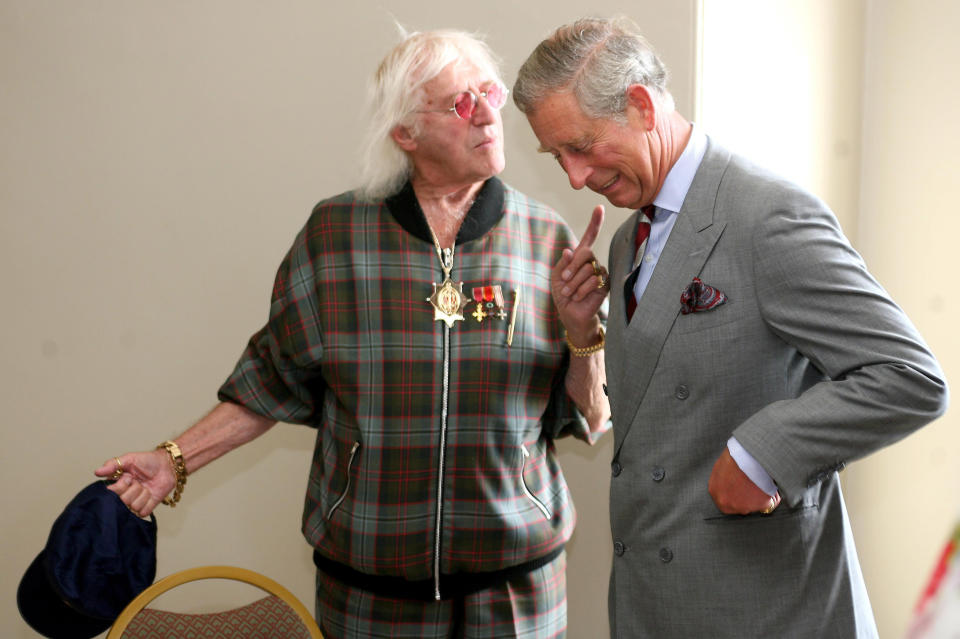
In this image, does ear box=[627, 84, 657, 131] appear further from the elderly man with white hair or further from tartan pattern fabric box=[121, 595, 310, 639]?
tartan pattern fabric box=[121, 595, 310, 639]

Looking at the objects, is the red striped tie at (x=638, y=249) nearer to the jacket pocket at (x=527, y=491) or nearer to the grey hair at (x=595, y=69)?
the grey hair at (x=595, y=69)

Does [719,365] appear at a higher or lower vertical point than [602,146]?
lower

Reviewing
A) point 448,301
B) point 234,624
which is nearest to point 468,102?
point 448,301

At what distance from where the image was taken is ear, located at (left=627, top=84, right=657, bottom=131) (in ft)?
5.00

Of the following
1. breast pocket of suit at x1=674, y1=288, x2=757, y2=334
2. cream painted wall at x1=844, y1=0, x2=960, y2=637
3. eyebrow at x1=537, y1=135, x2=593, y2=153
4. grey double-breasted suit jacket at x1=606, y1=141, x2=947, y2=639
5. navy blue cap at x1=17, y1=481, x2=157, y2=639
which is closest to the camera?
grey double-breasted suit jacket at x1=606, y1=141, x2=947, y2=639

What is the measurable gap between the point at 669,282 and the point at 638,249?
0.18m

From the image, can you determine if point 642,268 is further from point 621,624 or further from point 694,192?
point 621,624

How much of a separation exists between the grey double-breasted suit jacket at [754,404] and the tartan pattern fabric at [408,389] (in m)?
0.50

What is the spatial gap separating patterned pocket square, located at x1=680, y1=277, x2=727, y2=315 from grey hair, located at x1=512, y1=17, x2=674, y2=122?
0.96ft

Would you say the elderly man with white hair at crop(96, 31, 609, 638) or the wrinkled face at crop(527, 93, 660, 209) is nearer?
the wrinkled face at crop(527, 93, 660, 209)

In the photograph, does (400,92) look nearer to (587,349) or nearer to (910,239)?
(587,349)

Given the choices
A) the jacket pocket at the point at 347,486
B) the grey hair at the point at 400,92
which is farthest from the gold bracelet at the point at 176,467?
the grey hair at the point at 400,92

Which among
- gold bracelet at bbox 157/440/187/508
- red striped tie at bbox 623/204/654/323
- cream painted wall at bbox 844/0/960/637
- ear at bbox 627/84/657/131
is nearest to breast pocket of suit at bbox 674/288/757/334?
red striped tie at bbox 623/204/654/323

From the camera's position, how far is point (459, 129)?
208 centimetres
